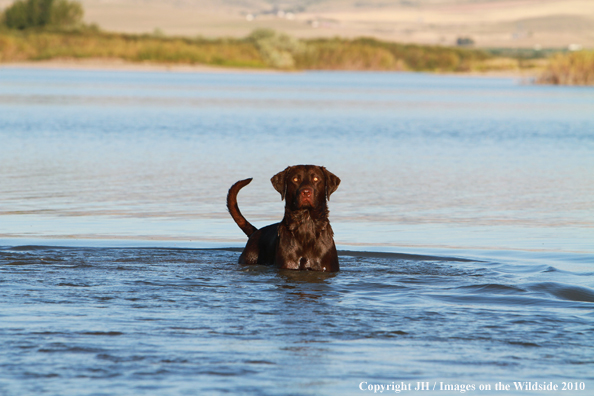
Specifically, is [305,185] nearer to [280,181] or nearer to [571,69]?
[280,181]

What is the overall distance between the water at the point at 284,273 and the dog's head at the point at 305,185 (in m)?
0.68

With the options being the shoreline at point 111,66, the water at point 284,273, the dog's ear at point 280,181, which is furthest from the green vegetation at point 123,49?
the dog's ear at point 280,181

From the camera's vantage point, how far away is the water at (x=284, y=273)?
545 cm

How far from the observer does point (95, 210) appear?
12.6 meters

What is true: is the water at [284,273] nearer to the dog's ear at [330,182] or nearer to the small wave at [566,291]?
the small wave at [566,291]

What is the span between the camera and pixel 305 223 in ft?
27.7

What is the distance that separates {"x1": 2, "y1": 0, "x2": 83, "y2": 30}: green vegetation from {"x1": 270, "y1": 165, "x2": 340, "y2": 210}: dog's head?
10347 cm

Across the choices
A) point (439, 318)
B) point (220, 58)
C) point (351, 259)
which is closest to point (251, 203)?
point (351, 259)

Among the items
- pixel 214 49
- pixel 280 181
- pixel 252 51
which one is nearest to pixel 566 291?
pixel 280 181

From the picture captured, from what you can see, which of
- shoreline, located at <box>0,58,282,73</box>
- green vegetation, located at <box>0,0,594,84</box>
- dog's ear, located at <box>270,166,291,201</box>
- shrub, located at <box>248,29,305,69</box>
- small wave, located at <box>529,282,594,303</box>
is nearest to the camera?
small wave, located at <box>529,282,594,303</box>

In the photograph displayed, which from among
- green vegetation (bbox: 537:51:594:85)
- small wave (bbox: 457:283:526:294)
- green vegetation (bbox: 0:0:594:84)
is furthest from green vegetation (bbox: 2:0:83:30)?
small wave (bbox: 457:283:526:294)

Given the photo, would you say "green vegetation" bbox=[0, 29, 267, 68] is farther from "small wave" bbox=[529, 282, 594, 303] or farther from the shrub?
"small wave" bbox=[529, 282, 594, 303]

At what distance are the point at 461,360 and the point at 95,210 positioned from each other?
7.99 meters

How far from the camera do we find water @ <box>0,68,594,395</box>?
545 centimetres
